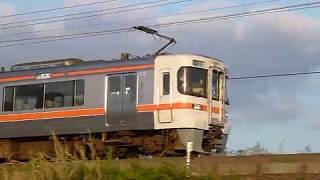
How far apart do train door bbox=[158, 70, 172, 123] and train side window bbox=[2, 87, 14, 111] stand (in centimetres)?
576

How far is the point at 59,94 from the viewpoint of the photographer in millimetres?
21406

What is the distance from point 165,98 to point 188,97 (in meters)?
0.67

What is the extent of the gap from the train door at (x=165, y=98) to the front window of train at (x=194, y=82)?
12.8 inches

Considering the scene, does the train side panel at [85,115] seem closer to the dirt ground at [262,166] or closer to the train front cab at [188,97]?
the train front cab at [188,97]

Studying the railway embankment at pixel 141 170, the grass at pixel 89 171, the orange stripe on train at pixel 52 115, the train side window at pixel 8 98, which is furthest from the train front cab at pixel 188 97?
the grass at pixel 89 171

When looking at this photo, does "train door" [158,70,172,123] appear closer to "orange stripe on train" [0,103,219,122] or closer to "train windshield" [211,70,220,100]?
"orange stripe on train" [0,103,219,122]

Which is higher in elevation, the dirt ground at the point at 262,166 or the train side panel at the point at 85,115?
the train side panel at the point at 85,115

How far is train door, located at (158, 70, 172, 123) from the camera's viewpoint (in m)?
19.2

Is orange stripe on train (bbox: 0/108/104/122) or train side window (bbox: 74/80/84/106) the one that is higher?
train side window (bbox: 74/80/84/106)

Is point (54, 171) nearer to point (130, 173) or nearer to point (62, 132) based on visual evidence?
point (130, 173)

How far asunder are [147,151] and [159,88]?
1904mm

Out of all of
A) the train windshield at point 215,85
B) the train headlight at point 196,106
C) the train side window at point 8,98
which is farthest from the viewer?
the train side window at point 8,98

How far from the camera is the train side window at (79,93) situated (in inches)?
821

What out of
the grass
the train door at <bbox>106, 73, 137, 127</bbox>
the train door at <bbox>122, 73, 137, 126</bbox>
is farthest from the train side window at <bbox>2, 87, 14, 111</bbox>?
the grass
